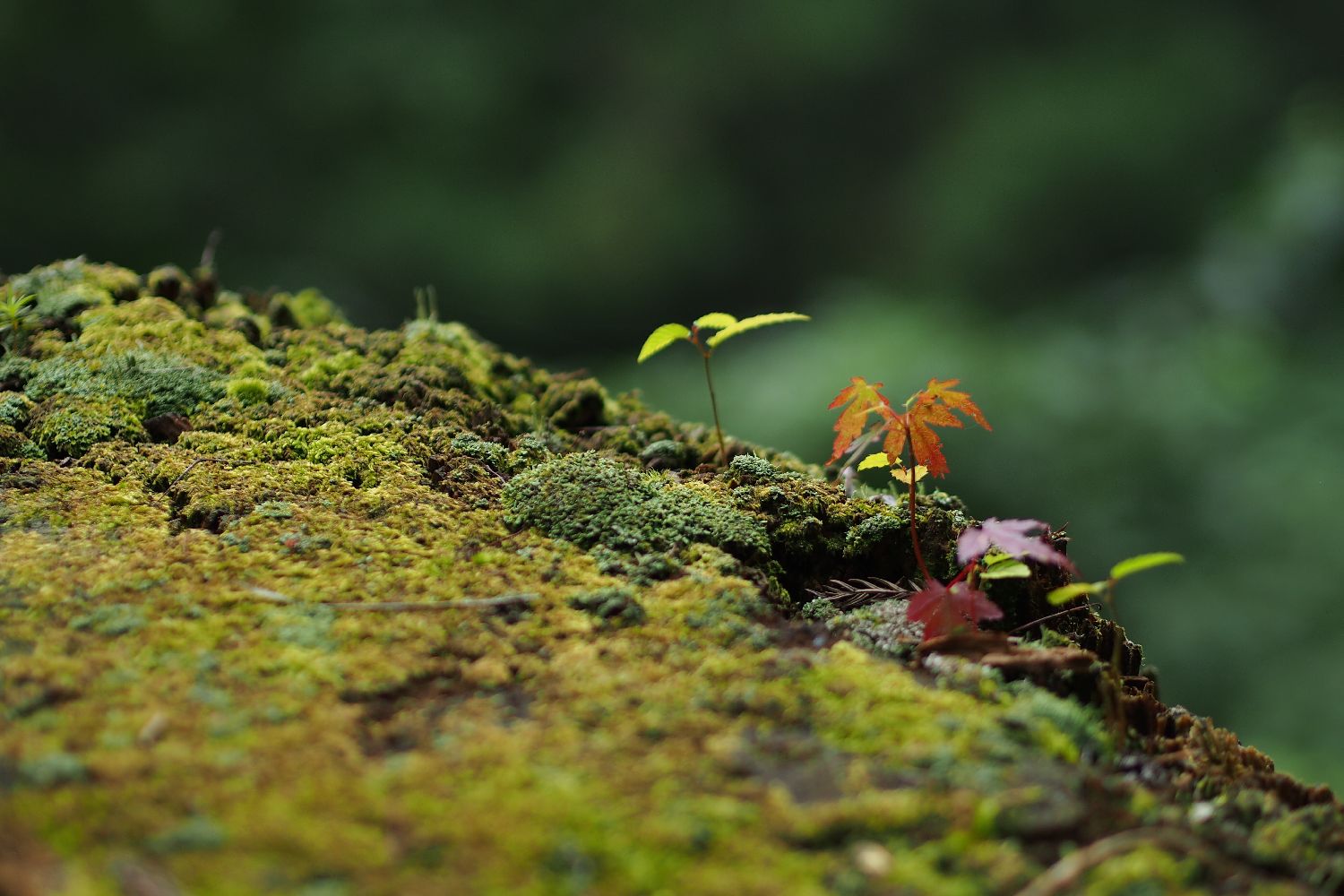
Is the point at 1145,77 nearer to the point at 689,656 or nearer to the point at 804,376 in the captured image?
the point at 804,376

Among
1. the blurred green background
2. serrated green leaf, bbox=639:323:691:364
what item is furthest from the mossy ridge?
the blurred green background

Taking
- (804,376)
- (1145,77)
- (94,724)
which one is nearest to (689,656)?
(94,724)

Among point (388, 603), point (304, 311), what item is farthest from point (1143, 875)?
point (304, 311)

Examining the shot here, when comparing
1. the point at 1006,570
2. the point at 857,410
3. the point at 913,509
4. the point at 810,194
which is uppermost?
the point at 810,194

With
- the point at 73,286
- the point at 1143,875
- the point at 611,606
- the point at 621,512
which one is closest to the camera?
the point at 1143,875

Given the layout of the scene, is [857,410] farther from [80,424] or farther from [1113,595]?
[80,424]

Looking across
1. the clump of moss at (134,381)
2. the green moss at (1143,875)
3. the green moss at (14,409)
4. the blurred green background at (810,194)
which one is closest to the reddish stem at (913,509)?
the green moss at (1143,875)
